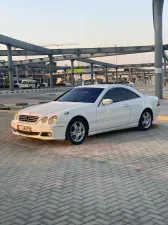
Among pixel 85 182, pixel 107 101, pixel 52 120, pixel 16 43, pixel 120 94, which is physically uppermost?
pixel 16 43

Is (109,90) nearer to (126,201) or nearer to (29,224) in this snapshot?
(126,201)

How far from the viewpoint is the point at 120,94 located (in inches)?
354

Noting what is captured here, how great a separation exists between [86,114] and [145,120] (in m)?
2.63

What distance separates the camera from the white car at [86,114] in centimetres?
737

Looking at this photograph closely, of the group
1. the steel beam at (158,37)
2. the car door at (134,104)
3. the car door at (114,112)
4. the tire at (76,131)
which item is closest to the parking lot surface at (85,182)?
the tire at (76,131)

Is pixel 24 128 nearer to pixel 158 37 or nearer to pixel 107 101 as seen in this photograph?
pixel 107 101

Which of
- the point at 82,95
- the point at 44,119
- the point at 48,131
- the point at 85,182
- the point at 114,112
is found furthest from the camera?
the point at 82,95

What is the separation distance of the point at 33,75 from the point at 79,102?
141406 millimetres

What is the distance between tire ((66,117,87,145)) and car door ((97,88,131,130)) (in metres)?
0.57

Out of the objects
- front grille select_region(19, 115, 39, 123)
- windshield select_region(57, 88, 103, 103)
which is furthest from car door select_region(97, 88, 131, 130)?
front grille select_region(19, 115, 39, 123)

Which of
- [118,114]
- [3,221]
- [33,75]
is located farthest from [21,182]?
[33,75]

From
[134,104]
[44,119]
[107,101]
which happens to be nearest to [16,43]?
[134,104]

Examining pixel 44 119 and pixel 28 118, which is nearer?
pixel 44 119

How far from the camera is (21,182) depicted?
16.0 ft
